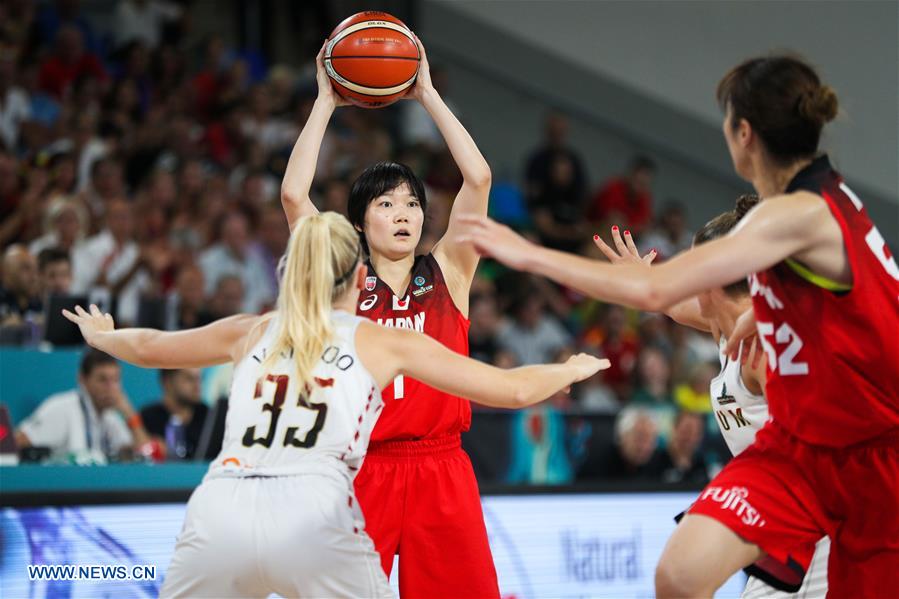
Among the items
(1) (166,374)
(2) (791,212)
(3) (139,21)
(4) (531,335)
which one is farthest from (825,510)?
(3) (139,21)

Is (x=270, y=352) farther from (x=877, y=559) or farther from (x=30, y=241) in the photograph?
(x=30, y=241)

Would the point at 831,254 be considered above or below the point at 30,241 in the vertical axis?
below

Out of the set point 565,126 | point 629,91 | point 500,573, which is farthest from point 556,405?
point 629,91

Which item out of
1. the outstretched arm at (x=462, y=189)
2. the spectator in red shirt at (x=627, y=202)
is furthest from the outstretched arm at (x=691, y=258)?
the spectator in red shirt at (x=627, y=202)

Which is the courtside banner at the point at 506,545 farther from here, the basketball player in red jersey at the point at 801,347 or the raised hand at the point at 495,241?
the raised hand at the point at 495,241

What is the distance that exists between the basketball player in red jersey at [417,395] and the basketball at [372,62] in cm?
8

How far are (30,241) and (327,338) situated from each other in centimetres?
731

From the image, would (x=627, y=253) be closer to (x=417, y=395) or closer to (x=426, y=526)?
(x=417, y=395)

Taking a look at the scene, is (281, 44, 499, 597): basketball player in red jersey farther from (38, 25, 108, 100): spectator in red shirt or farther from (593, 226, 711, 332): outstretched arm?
(38, 25, 108, 100): spectator in red shirt

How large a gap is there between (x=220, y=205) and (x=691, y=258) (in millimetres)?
8361

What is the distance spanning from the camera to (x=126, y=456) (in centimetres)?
768

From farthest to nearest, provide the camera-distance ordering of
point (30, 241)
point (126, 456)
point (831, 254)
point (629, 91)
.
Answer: point (629, 91), point (30, 241), point (126, 456), point (831, 254)

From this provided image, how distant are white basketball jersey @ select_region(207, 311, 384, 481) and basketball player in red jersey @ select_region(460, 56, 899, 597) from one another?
1.87 ft

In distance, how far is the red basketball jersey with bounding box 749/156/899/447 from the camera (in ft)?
12.3
